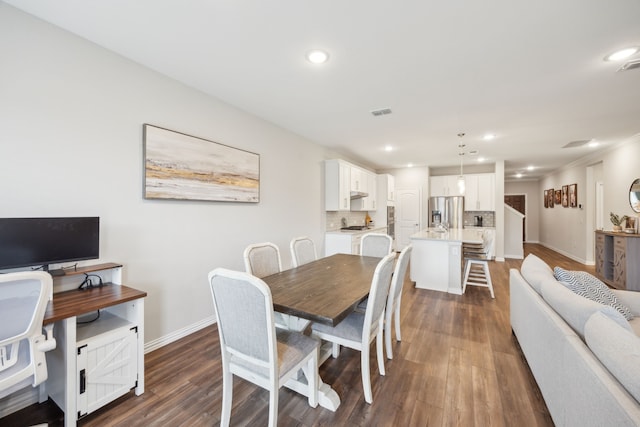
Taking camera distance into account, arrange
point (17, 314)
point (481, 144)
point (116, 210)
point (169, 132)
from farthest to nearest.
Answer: point (481, 144) < point (169, 132) < point (116, 210) < point (17, 314)

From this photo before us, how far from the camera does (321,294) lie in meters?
1.83

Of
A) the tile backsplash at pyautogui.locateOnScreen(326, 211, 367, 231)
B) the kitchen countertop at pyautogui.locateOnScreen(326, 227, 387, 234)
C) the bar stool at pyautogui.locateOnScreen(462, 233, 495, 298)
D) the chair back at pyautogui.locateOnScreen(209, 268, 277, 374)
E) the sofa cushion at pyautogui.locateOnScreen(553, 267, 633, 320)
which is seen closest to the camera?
the chair back at pyautogui.locateOnScreen(209, 268, 277, 374)

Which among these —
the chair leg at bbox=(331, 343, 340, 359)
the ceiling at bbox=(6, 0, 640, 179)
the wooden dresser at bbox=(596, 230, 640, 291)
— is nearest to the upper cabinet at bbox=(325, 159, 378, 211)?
the ceiling at bbox=(6, 0, 640, 179)

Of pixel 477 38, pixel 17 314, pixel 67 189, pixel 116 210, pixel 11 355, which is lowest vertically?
pixel 11 355

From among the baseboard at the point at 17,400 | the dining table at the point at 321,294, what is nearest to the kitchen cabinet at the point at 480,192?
the dining table at the point at 321,294

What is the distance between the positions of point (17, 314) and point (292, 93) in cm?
261

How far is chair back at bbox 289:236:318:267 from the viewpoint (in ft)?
9.34

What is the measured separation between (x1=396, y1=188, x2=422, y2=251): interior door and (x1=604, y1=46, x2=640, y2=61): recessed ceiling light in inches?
203

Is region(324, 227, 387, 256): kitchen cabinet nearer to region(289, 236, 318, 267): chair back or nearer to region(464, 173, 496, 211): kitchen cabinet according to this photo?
region(289, 236, 318, 267): chair back

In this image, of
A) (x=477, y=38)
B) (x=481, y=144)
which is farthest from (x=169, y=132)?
(x=481, y=144)

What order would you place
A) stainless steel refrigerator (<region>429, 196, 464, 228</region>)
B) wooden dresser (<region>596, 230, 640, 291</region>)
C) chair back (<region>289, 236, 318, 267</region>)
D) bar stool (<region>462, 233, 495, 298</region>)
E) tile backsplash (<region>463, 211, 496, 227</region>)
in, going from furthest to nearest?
tile backsplash (<region>463, 211, 496, 227</region>) < stainless steel refrigerator (<region>429, 196, 464, 228</region>) < wooden dresser (<region>596, 230, 640, 291</region>) < bar stool (<region>462, 233, 495, 298</region>) < chair back (<region>289, 236, 318, 267</region>)

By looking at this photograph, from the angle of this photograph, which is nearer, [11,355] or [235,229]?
[11,355]

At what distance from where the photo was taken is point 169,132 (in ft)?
8.05

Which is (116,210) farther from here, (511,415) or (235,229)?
(511,415)
